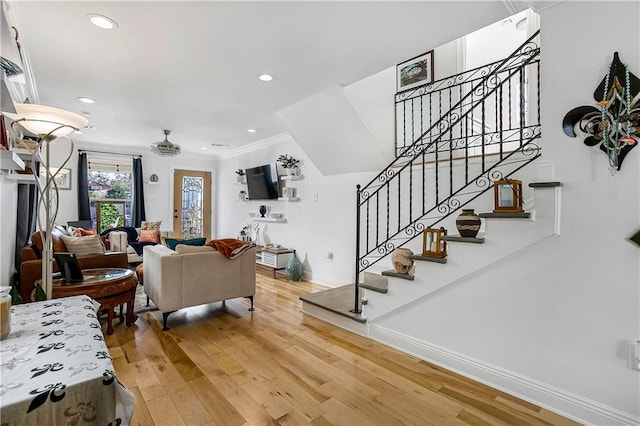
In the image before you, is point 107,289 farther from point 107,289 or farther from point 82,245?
point 82,245

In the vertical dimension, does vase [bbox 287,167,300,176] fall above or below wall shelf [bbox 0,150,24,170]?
above

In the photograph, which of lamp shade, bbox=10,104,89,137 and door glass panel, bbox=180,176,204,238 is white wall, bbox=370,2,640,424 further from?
door glass panel, bbox=180,176,204,238

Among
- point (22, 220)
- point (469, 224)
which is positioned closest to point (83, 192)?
point (22, 220)

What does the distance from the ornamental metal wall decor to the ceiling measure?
87cm

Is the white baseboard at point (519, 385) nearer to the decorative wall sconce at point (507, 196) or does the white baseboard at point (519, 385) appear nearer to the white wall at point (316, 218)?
the decorative wall sconce at point (507, 196)

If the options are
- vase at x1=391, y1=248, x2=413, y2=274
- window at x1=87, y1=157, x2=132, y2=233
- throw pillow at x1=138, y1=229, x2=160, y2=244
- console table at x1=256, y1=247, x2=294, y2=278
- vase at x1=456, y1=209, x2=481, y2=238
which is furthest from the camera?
window at x1=87, y1=157, x2=132, y2=233

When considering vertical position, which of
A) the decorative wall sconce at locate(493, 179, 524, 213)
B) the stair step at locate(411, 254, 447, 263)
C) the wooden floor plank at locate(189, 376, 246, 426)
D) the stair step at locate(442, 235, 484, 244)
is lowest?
the wooden floor plank at locate(189, 376, 246, 426)

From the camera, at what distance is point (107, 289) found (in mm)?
2939

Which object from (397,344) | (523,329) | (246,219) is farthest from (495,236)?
(246,219)

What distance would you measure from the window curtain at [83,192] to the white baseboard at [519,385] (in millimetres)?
6747

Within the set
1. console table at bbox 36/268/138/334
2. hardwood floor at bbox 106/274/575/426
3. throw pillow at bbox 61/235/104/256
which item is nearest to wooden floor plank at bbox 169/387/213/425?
hardwood floor at bbox 106/274/575/426

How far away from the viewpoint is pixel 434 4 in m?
2.19

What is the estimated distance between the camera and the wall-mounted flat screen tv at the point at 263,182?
606cm

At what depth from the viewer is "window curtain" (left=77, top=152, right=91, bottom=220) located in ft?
21.2
